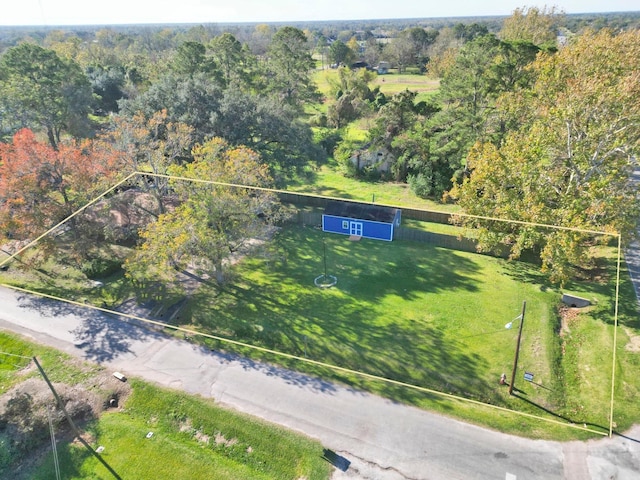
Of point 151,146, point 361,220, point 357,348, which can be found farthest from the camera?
point 151,146

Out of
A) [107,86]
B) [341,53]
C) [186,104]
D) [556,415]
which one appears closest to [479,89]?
[186,104]

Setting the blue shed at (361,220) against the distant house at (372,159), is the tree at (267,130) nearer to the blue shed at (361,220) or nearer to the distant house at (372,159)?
the blue shed at (361,220)

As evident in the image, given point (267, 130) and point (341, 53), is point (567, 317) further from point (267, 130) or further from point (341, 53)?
point (341, 53)

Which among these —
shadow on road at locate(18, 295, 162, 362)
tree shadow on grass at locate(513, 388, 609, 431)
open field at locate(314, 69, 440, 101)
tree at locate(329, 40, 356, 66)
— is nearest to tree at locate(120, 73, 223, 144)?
shadow on road at locate(18, 295, 162, 362)

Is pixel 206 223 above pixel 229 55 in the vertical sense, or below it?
below

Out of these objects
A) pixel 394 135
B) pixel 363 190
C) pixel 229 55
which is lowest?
pixel 363 190
